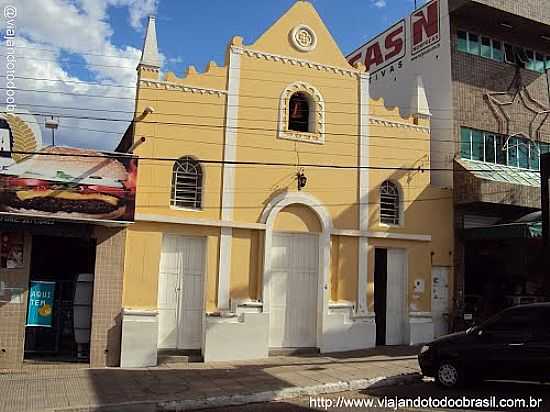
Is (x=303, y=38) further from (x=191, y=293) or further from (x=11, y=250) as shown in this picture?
(x=11, y=250)

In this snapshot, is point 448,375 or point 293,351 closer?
point 448,375

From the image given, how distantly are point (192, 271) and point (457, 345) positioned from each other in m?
6.33

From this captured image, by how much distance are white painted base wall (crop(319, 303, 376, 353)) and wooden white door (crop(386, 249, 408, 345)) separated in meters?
0.87

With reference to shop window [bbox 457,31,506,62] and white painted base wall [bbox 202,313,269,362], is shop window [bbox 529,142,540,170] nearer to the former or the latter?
shop window [bbox 457,31,506,62]

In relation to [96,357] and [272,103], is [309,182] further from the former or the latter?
[96,357]

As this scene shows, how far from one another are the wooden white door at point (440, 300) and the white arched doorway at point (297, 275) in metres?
3.68

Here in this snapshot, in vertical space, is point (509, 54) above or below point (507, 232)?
above

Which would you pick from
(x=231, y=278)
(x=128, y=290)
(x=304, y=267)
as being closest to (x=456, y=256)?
(x=304, y=267)

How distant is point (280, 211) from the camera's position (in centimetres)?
1440

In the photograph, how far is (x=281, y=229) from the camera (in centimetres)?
1444

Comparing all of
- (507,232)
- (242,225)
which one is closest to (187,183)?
(242,225)

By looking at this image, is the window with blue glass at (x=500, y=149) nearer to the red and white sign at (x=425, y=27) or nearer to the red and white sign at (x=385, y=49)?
the red and white sign at (x=425, y=27)

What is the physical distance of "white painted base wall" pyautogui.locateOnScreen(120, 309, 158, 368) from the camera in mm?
12203

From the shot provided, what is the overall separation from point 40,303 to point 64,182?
2721mm
